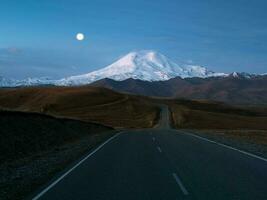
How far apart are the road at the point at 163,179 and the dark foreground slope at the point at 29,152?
82cm

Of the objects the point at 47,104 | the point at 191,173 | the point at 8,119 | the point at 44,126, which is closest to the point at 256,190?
the point at 191,173

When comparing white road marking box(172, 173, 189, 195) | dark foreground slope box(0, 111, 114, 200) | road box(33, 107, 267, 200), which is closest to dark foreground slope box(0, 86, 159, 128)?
dark foreground slope box(0, 111, 114, 200)

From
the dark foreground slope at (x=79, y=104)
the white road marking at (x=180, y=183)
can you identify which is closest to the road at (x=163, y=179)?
the white road marking at (x=180, y=183)

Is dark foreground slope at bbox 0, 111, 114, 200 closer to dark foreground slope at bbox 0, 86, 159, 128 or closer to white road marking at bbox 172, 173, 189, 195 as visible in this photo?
white road marking at bbox 172, 173, 189, 195

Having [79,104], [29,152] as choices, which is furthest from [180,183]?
[79,104]

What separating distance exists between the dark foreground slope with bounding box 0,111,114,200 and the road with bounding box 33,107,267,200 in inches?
32.1

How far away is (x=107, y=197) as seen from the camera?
36.9 feet

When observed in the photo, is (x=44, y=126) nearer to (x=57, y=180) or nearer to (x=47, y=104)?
(x=57, y=180)

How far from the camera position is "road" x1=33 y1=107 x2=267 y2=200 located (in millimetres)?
11505

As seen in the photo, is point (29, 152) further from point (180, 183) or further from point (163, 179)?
point (180, 183)

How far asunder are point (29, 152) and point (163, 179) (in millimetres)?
11749

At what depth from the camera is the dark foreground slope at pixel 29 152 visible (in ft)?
45.9

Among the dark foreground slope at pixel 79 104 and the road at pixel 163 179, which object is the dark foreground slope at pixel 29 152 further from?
the dark foreground slope at pixel 79 104

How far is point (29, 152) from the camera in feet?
79.4
